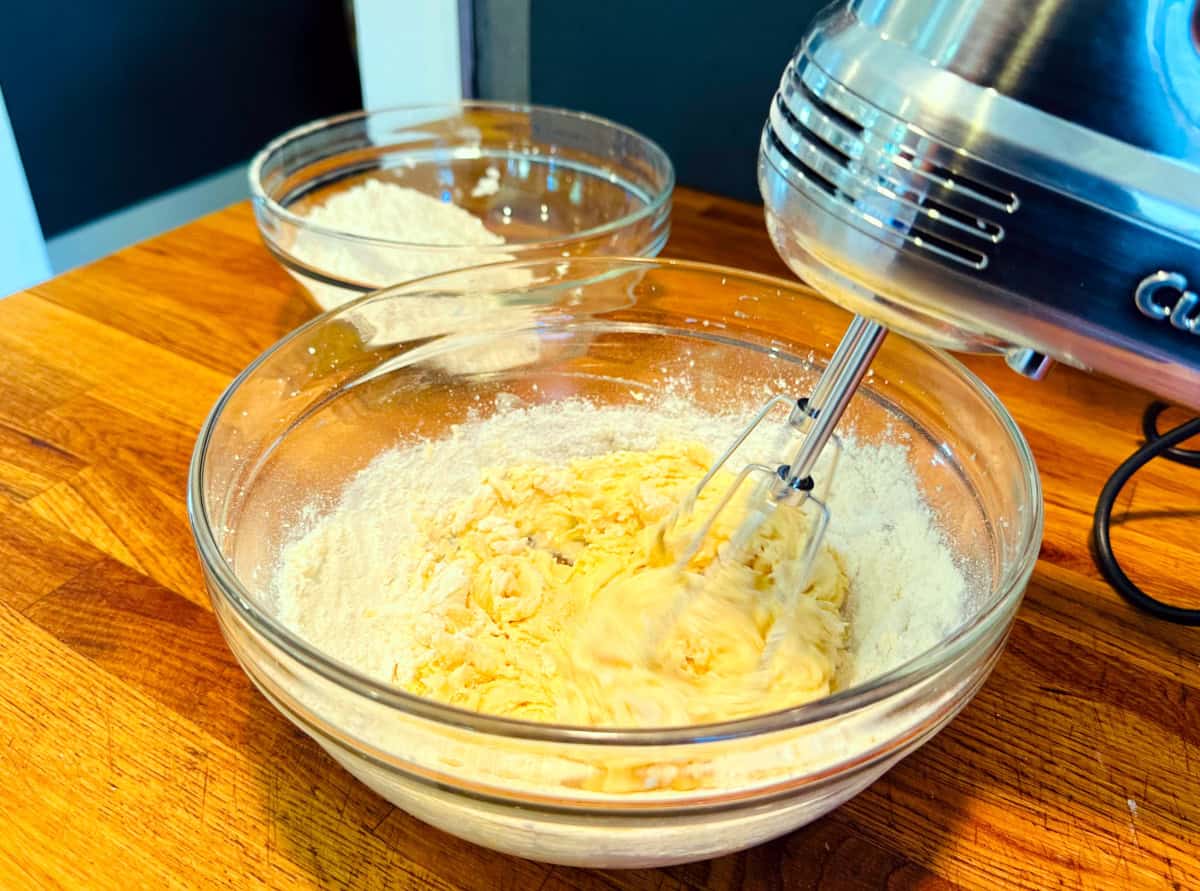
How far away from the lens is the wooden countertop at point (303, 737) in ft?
1.79

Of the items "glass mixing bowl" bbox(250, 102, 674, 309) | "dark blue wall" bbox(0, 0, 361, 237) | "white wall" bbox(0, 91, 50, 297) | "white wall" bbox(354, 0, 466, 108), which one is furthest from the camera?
"dark blue wall" bbox(0, 0, 361, 237)

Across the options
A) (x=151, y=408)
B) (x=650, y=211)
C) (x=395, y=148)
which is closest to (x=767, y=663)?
(x=650, y=211)

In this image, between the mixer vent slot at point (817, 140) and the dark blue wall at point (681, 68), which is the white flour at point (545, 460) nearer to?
the mixer vent slot at point (817, 140)

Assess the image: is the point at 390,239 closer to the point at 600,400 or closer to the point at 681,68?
the point at 600,400

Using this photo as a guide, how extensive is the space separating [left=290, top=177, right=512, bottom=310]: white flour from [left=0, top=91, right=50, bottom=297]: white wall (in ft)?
2.64

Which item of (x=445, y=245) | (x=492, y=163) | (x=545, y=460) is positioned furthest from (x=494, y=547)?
(x=492, y=163)

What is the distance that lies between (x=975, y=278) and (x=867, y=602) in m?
0.33

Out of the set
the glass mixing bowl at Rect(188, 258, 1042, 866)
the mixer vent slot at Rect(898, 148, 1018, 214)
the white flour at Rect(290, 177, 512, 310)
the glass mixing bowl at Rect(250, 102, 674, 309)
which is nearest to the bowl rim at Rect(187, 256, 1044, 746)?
the glass mixing bowl at Rect(188, 258, 1042, 866)

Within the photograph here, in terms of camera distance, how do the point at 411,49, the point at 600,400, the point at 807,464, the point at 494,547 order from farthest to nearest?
1. the point at 411,49
2. the point at 600,400
3. the point at 494,547
4. the point at 807,464

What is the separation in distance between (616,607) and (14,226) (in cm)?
153

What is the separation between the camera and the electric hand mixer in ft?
1.29

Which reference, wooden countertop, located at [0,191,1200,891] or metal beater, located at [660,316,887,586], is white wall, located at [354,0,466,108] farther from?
metal beater, located at [660,316,887,586]

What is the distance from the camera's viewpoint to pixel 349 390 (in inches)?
32.0

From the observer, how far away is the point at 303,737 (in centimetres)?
62
